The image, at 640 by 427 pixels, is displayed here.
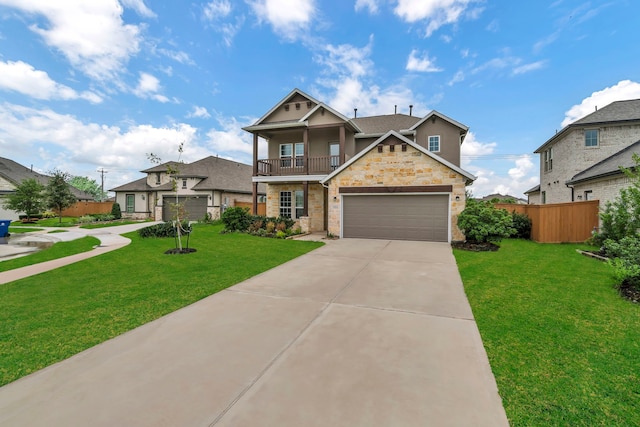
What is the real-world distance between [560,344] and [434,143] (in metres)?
15.9

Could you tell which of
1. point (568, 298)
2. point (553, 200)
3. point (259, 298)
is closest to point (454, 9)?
point (568, 298)

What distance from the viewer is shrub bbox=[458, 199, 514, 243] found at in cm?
1095

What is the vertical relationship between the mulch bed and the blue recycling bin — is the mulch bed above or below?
below

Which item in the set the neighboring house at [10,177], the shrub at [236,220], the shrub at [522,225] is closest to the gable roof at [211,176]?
the shrub at [236,220]

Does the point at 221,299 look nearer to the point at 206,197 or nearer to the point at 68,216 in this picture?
the point at 206,197

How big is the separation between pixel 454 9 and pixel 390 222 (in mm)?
9471

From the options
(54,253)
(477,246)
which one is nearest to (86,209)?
(54,253)

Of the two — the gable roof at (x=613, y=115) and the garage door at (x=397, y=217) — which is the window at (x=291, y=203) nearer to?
the garage door at (x=397, y=217)

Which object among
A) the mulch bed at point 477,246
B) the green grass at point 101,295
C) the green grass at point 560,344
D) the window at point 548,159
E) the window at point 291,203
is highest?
the window at point 548,159

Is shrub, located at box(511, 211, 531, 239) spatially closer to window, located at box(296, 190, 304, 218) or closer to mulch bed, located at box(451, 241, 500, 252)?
mulch bed, located at box(451, 241, 500, 252)

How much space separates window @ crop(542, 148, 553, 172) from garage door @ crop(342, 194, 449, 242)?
45.1 ft

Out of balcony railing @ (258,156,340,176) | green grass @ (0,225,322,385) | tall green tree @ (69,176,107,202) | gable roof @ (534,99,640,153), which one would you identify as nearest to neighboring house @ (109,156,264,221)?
balcony railing @ (258,156,340,176)

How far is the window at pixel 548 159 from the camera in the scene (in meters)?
20.3

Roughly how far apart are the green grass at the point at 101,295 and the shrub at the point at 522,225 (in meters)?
A: 11.0
